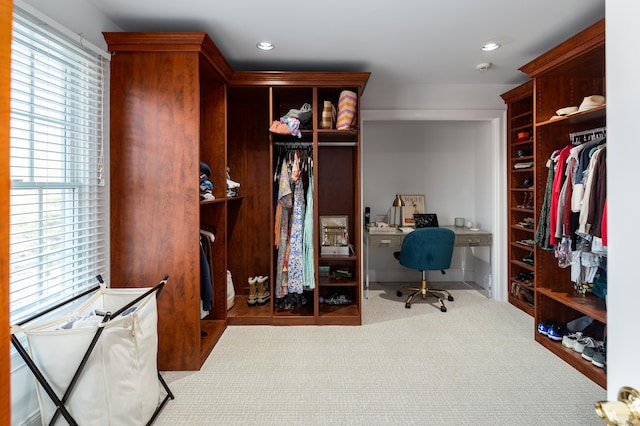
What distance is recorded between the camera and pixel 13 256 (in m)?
1.67

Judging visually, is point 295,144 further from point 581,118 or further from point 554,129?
point 581,118

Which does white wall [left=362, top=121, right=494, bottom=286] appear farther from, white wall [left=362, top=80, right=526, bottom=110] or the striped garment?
the striped garment

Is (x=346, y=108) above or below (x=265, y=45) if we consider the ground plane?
below

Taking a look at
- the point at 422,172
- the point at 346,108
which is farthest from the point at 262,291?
the point at 422,172

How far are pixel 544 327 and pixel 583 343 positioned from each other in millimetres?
317

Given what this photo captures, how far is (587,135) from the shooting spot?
287 centimetres

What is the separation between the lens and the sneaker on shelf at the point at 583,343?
2.55 metres

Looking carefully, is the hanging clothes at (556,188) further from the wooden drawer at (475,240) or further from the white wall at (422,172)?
the white wall at (422,172)

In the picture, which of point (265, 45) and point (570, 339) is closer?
point (570, 339)

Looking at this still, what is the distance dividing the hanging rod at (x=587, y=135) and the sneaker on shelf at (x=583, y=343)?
1511 millimetres

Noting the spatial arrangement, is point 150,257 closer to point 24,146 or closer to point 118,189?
point 118,189

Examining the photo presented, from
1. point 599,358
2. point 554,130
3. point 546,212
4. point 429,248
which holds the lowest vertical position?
point 599,358

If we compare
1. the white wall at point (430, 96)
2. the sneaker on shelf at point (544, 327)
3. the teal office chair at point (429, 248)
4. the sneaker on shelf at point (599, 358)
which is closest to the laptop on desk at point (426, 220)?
the teal office chair at point (429, 248)
